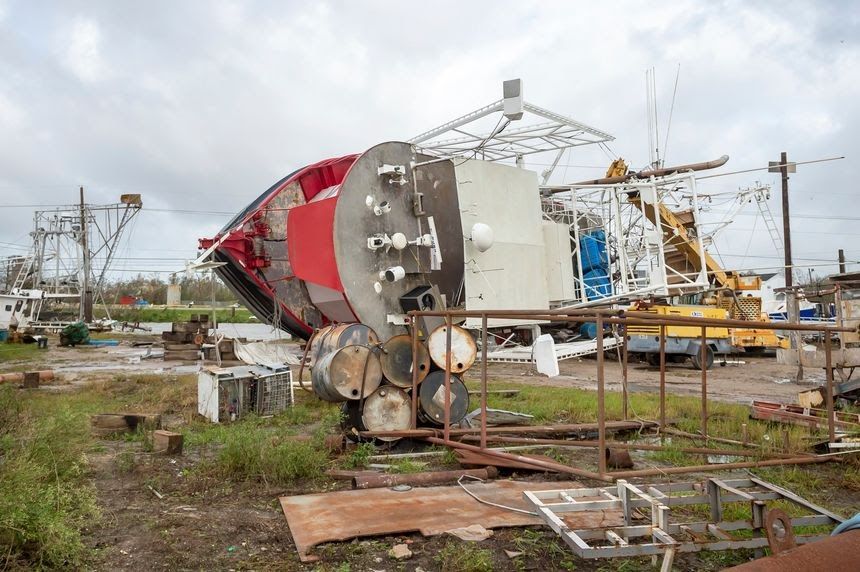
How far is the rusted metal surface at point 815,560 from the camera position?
8.79 ft

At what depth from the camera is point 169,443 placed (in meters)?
6.55

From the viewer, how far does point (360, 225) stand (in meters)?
9.69

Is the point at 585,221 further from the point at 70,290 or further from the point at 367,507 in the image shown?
the point at 70,290

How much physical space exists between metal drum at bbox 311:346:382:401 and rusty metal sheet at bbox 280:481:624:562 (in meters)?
1.70

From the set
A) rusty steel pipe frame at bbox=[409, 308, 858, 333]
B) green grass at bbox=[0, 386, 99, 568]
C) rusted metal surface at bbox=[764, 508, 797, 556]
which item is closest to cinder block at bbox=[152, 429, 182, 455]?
green grass at bbox=[0, 386, 99, 568]

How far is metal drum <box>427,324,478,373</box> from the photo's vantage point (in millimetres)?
7133

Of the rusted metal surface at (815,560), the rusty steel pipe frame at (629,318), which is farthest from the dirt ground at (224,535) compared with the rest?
the rusty steel pipe frame at (629,318)

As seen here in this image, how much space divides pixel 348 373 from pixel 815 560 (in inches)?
195

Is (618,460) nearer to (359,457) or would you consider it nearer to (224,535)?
(359,457)

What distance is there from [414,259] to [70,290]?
4372 cm

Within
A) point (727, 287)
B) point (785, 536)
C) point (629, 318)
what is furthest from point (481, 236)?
point (727, 287)

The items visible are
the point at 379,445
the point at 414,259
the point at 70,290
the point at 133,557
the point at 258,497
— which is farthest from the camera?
the point at 70,290

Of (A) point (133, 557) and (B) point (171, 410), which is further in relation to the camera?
(B) point (171, 410)

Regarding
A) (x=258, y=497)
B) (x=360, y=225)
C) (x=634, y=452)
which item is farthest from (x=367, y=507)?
(x=360, y=225)
